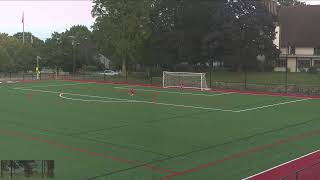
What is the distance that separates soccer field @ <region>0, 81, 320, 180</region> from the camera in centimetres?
1319

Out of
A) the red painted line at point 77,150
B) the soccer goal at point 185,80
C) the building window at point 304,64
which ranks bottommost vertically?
the red painted line at point 77,150

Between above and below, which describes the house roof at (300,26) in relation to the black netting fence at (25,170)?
above

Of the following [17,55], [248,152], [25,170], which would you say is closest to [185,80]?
[248,152]

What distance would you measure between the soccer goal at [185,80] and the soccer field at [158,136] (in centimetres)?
1159

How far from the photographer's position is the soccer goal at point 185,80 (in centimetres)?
4291

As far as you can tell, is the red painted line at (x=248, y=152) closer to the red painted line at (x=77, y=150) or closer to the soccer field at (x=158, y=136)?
the soccer field at (x=158, y=136)

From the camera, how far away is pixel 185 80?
44.6 m

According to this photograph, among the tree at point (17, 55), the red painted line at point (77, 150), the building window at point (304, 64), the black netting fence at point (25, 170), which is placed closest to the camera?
the black netting fence at point (25, 170)

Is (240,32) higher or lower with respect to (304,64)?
higher

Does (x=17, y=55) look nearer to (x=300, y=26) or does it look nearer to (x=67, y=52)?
(x=67, y=52)

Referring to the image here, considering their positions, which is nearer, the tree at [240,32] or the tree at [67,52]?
the tree at [240,32]

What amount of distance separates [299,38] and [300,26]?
2.26m

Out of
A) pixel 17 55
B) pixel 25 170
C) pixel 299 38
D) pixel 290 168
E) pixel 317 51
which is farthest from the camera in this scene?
pixel 17 55

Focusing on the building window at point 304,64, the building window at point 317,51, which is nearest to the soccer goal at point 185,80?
the building window at point 304,64
